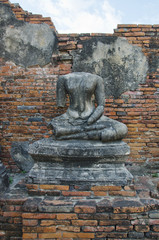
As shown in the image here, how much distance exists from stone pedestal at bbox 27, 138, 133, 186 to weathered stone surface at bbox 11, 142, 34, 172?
157 centimetres

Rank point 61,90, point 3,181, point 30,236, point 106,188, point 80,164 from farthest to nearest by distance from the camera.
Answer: point 61,90 → point 3,181 → point 80,164 → point 106,188 → point 30,236

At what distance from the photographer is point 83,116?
2.70m

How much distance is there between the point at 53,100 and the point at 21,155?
54.0 inches

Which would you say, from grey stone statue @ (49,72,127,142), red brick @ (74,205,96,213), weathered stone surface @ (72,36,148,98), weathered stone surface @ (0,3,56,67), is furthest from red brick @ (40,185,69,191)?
weathered stone surface @ (0,3,56,67)

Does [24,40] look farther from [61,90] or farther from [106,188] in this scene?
[106,188]

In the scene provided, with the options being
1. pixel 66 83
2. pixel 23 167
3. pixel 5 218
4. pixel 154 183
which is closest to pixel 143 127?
pixel 154 183

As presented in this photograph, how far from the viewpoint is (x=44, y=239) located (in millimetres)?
1928

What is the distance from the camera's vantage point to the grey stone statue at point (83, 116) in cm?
242

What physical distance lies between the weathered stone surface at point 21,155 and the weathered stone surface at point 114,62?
2.01 m

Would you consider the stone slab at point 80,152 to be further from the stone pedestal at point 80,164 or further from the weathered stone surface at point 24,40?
the weathered stone surface at point 24,40

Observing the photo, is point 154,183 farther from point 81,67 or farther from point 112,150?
point 81,67

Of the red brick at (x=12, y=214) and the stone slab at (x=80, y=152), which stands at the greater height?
the stone slab at (x=80, y=152)

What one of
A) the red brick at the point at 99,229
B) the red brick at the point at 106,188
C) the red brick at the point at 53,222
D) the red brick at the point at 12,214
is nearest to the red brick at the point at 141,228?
the red brick at the point at 99,229

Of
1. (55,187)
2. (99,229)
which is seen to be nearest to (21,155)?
(55,187)
